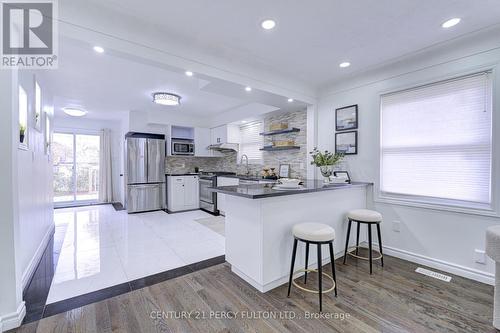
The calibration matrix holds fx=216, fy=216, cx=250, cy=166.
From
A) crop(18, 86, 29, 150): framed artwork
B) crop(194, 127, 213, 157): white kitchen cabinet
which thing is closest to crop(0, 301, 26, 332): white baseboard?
crop(18, 86, 29, 150): framed artwork

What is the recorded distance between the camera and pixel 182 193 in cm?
589

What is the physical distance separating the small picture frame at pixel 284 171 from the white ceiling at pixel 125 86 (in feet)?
4.04

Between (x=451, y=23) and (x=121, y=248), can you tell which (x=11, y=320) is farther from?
(x=451, y=23)

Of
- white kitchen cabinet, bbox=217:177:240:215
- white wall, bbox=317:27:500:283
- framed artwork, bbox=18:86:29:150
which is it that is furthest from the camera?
white kitchen cabinet, bbox=217:177:240:215

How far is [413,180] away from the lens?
2.92m

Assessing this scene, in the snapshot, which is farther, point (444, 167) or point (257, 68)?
point (257, 68)

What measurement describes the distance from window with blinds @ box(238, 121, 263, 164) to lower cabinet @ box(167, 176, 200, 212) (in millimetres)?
1538

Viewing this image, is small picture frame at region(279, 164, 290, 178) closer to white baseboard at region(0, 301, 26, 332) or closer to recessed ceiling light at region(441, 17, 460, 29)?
recessed ceiling light at region(441, 17, 460, 29)

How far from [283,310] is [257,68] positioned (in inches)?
116

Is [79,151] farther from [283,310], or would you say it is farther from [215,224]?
[283,310]

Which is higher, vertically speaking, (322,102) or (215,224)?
(322,102)

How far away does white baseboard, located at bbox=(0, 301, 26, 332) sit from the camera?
1.64 meters

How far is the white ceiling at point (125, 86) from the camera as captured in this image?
2.82 meters

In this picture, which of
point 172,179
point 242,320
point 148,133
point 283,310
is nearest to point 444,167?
point 283,310
